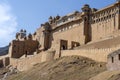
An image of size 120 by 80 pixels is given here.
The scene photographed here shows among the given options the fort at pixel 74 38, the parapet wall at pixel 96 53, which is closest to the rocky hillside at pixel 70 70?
the parapet wall at pixel 96 53

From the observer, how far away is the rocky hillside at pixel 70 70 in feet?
126

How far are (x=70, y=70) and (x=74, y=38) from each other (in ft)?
87.1

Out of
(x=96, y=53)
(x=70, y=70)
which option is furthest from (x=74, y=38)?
(x=70, y=70)

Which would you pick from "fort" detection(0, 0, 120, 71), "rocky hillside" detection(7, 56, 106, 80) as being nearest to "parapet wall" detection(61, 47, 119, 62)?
"fort" detection(0, 0, 120, 71)

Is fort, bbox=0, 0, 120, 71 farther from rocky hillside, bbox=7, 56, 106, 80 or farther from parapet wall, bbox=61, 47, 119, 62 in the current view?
rocky hillside, bbox=7, 56, 106, 80

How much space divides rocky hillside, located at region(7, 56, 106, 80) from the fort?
163cm

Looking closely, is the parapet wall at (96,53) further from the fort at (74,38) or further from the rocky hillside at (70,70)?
the rocky hillside at (70,70)

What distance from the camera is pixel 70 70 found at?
42.6 metres

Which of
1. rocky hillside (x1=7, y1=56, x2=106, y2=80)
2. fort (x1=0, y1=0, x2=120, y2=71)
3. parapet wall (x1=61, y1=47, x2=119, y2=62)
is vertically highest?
fort (x1=0, y1=0, x2=120, y2=71)

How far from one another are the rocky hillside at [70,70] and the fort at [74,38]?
5.34 feet

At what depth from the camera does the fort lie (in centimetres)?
5172

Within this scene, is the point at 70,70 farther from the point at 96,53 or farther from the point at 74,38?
the point at 74,38

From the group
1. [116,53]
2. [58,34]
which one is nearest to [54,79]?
[116,53]

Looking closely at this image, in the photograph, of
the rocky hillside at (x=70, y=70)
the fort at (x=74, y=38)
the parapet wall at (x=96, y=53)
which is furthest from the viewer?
the fort at (x=74, y=38)
